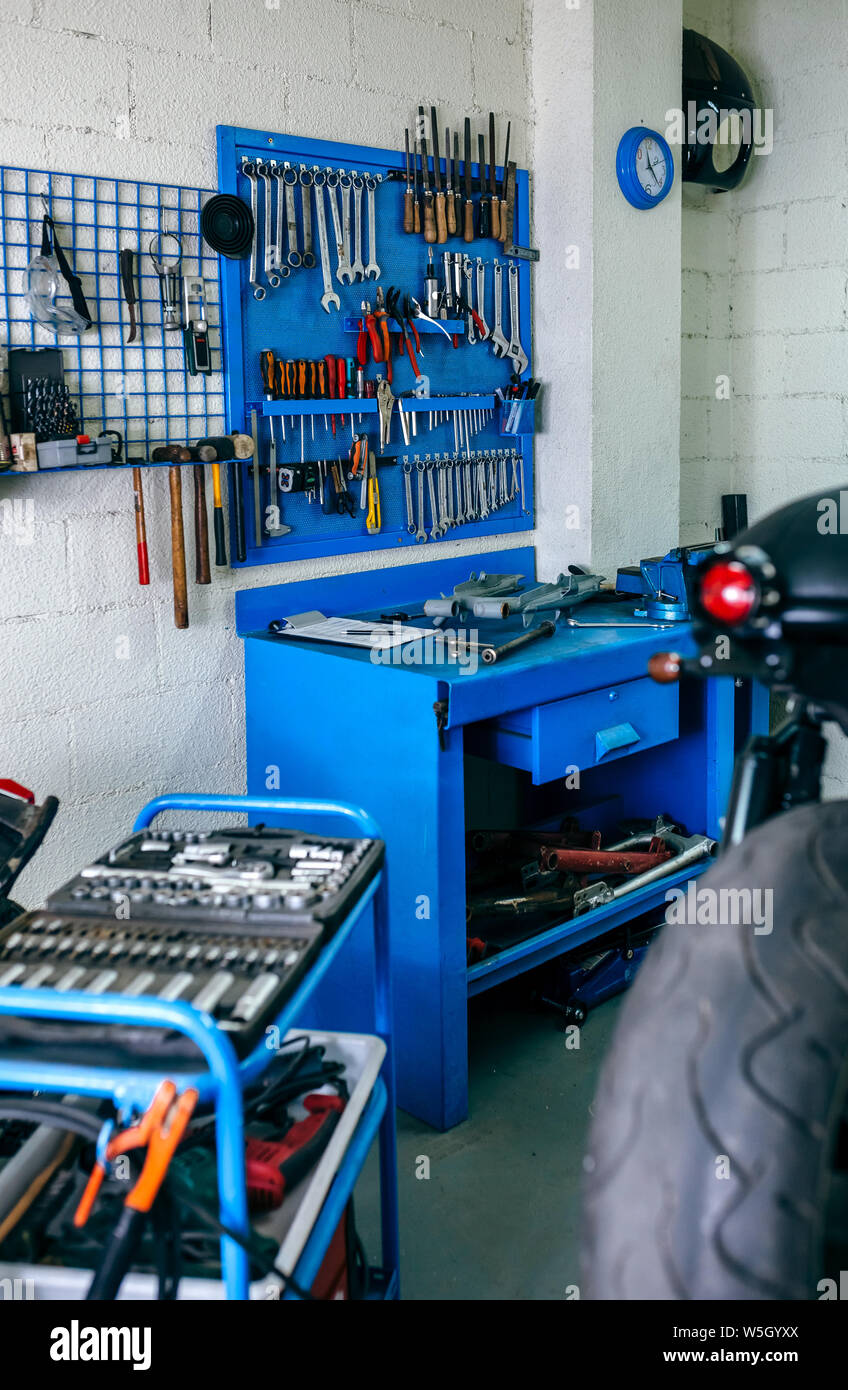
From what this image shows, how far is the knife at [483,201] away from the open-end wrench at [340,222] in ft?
1.43

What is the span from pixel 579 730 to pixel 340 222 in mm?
1308

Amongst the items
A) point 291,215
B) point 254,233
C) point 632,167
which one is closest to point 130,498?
point 254,233

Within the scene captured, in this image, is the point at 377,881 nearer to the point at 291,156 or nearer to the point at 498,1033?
the point at 498,1033

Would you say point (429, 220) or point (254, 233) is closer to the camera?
point (254, 233)

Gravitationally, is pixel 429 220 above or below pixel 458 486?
above

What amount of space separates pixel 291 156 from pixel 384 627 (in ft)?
3.48

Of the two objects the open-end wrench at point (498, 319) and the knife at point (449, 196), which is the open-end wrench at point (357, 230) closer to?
the knife at point (449, 196)

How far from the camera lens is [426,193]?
2939mm

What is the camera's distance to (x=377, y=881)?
1.62 meters

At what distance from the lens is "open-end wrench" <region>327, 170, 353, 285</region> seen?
2752mm

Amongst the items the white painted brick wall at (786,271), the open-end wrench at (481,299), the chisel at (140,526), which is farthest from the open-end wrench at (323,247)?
the white painted brick wall at (786,271)

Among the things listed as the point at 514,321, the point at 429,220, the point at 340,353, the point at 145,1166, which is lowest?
the point at 145,1166

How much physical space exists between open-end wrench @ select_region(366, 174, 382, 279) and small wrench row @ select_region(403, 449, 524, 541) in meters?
0.45

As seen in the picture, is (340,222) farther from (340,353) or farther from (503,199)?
(503,199)
